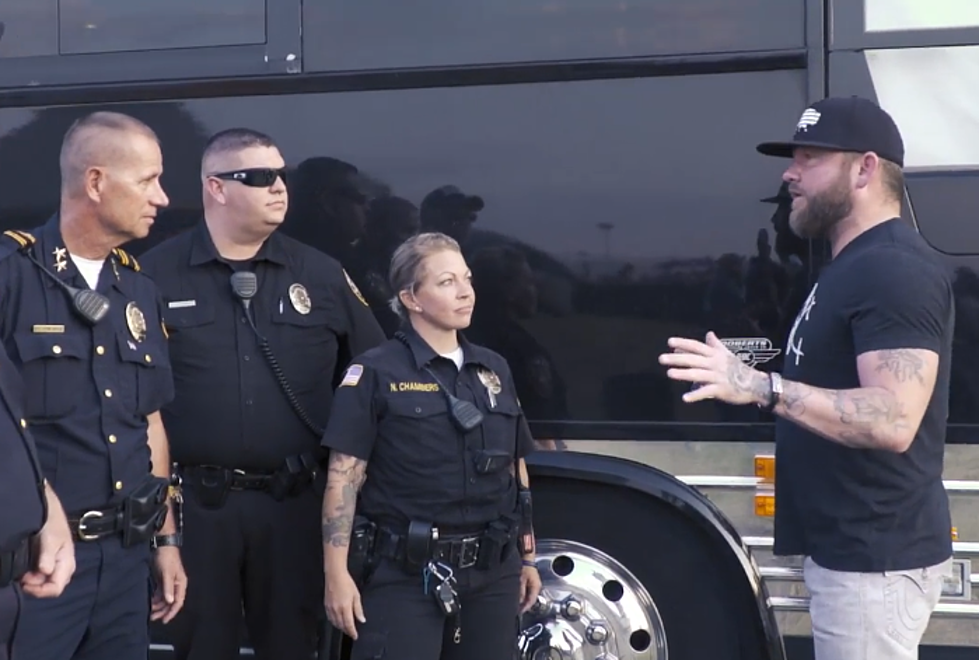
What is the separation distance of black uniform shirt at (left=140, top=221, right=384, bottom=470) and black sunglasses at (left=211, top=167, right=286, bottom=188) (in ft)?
0.64

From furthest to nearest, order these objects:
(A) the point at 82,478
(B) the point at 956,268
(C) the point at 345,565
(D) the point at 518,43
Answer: (D) the point at 518,43 < (B) the point at 956,268 < (C) the point at 345,565 < (A) the point at 82,478

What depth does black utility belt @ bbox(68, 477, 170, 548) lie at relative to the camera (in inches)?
106

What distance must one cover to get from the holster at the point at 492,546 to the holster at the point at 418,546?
0.15m

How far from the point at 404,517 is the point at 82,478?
0.80 m

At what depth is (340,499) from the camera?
298cm

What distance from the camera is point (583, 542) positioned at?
11.7 feet

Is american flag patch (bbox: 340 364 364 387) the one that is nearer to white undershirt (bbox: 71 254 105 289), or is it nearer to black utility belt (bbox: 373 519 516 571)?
black utility belt (bbox: 373 519 516 571)

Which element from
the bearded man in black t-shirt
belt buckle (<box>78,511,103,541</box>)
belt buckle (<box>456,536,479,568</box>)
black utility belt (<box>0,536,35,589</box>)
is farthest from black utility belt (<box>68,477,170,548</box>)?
the bearded man in black t-shirt

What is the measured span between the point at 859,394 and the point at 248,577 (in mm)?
1812

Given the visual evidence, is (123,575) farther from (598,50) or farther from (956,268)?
(956,268)

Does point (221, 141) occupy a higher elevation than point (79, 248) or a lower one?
higher

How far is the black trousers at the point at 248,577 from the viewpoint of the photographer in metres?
3.28

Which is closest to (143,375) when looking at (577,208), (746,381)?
(577,208)

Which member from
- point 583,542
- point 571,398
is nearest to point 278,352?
point 571,398
